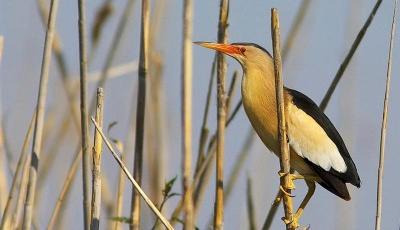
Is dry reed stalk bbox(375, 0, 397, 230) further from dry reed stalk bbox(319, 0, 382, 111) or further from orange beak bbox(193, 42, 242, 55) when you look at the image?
orange beak bbox(193, 42, 242, 55)

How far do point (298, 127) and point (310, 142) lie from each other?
2.1 inches

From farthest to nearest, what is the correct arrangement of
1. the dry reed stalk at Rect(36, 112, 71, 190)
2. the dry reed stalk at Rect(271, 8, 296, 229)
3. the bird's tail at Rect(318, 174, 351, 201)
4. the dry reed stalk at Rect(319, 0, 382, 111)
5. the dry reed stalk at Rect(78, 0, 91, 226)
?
the dry reed stalk at Rect(36, 112, 71, 190) → the bird's tail at Rect(318, 174, 351, 201) → the dry reed stalk at Rect(319, 0, 382, 111) → the dry reed stalk at Rect(78, 0, 91, 226) → the dry reed stalk at Rect(271, 8, 296, 229)

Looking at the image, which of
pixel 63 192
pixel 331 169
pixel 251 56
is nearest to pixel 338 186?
pixel 331 169

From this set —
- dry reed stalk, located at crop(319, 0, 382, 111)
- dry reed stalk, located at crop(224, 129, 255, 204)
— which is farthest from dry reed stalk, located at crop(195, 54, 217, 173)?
dry reed stalk, located at crop(319, 0, 382, 111)

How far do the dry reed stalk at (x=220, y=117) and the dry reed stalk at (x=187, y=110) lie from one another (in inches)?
5.3

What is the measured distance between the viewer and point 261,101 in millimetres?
2043

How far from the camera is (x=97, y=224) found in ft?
5.15

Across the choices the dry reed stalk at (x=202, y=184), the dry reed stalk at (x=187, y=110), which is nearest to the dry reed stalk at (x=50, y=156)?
the dry reed stalk at (x=202, y=184)

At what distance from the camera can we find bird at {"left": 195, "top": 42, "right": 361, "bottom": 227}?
200 centimetres

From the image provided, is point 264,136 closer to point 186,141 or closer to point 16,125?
point 186,141

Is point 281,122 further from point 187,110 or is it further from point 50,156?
point 50,156

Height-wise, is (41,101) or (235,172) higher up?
(41,101)

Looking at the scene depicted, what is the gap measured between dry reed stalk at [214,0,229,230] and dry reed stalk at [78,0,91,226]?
0.33 meters

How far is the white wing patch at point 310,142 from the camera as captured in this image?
2000 millimetres
